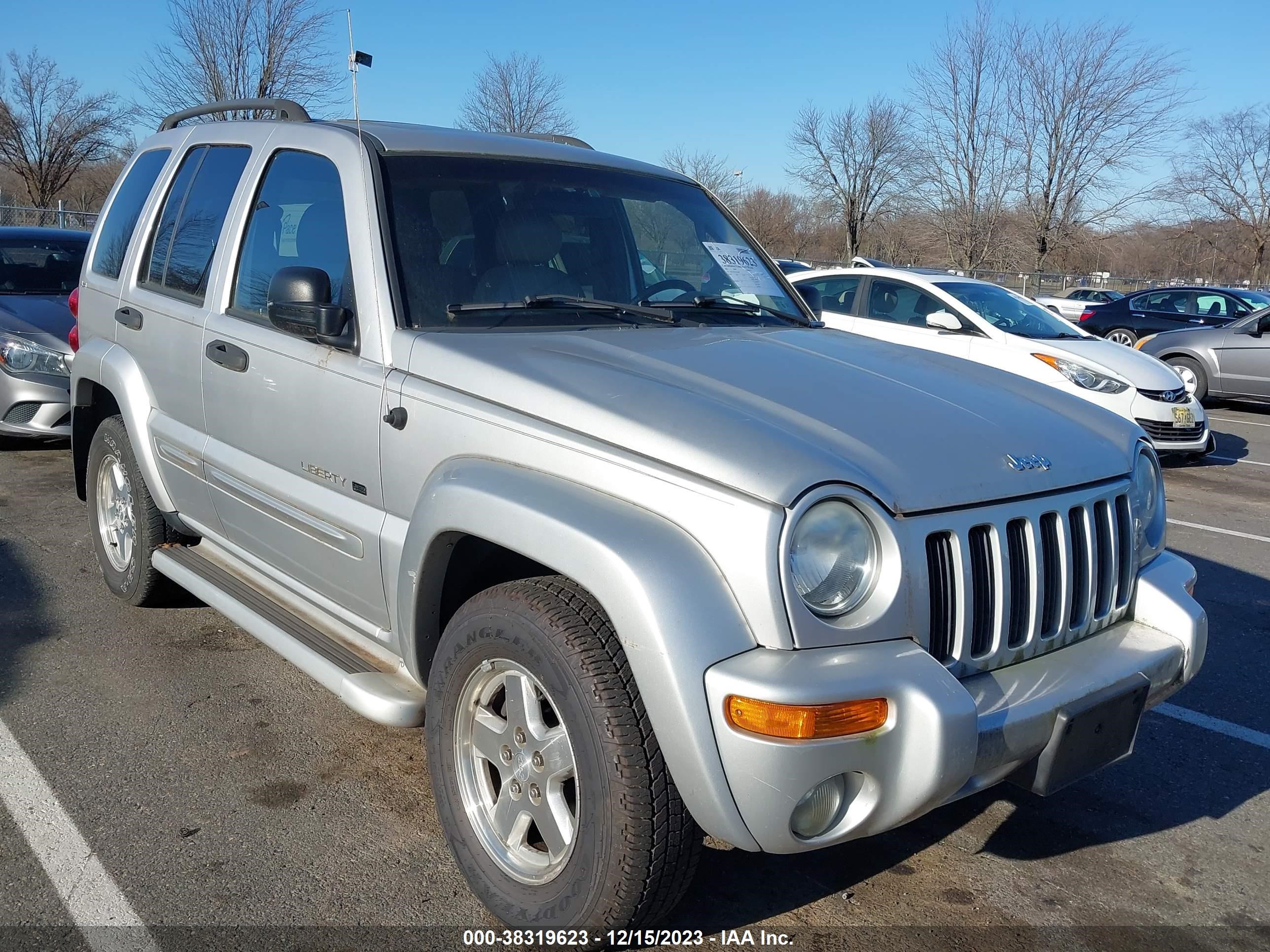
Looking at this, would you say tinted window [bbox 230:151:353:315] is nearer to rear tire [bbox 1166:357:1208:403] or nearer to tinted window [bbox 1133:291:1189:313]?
rear tire [bbox 1166:357:1208:403]

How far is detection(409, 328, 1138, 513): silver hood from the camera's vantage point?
2.37 metres

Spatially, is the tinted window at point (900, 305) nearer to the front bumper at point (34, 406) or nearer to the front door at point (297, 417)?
the front bumper at point (34, 406)

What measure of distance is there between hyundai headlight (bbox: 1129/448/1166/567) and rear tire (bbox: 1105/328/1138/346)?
51.2 ft

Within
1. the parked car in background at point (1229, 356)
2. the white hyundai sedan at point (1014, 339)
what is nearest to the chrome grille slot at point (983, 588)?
the white hyundai sedan at point (1014, 339)

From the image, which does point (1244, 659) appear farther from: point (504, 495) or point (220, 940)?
point (220, 940)

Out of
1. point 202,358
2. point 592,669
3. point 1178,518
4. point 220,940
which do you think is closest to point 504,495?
point 592,669

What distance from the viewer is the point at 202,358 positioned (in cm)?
382

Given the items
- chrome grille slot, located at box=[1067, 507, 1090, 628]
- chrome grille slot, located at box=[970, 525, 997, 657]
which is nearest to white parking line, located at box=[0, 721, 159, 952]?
chrome grille slot, located at box=[970, 525, 997, 657]

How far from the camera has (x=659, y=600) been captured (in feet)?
7.12

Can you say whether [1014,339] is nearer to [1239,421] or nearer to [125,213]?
[1239,421]

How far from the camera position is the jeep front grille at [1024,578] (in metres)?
2.41

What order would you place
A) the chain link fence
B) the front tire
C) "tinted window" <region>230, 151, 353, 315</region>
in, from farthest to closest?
1. the chain link fence
2. the front tire
3. "tinted window" <region>230, 151, 353, 315</region>

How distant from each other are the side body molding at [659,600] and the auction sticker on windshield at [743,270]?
1.71m

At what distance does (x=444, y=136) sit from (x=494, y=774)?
6.79 ft
